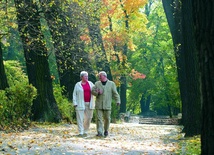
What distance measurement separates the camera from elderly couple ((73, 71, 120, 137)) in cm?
1412

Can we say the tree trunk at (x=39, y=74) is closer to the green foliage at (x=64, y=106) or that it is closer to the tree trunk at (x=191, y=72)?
the green foliage at (x=64, y=106)

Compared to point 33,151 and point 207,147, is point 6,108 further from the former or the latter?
point 207,147

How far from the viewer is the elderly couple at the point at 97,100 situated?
14.1m

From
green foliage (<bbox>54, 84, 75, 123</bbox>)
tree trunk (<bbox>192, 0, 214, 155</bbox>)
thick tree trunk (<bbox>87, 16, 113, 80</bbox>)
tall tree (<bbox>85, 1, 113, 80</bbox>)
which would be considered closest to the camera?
tree trunk (<bbox>192, 0, 214, 155</bbox>)

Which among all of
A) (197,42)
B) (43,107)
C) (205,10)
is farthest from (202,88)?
(43,107)

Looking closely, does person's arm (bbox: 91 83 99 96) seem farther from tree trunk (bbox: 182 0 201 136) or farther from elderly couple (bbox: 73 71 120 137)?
tree trunk (bbox: 182 0 201 136)

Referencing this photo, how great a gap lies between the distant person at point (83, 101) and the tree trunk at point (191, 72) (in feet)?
10.3

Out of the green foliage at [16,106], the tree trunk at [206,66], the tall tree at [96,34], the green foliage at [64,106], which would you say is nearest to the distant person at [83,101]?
the green foliage at [16,106]

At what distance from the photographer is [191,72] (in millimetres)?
13398

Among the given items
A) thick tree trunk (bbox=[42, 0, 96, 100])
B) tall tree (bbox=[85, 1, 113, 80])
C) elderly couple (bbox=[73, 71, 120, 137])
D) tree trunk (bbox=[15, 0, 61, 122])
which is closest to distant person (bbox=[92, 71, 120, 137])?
elderly couple (bbox=[73, 71, 120, 137])

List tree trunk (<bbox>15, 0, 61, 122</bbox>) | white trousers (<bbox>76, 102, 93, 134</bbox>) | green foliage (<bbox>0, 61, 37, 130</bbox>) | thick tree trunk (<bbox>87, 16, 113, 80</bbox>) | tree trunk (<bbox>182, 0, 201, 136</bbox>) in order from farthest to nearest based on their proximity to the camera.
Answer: thick tree trunk (<bbox>87, 16, 113, 80</bbox>) < tree trunk (<bbox>15, 0, 61, 122</bbox>) < green foliage (<bbox>0, 61, 37, 130</bbox>) < white trousers (<bbox>76, 102, 93, 134</bbox>) < tree trunk (<bbox>182, 0, 201, 136</bbox>)

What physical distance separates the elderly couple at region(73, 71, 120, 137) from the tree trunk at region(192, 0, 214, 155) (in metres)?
9.44

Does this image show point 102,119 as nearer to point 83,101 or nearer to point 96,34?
point 83,101

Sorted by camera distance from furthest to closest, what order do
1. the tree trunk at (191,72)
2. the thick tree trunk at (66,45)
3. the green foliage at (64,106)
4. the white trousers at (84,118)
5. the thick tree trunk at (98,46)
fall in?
the thick tree trunk at (98,46) → the green foliage at (64,106) → the thick tree trunk at (66,45) → the white trousers at (84,118) → the tree trunk at (191,72)
